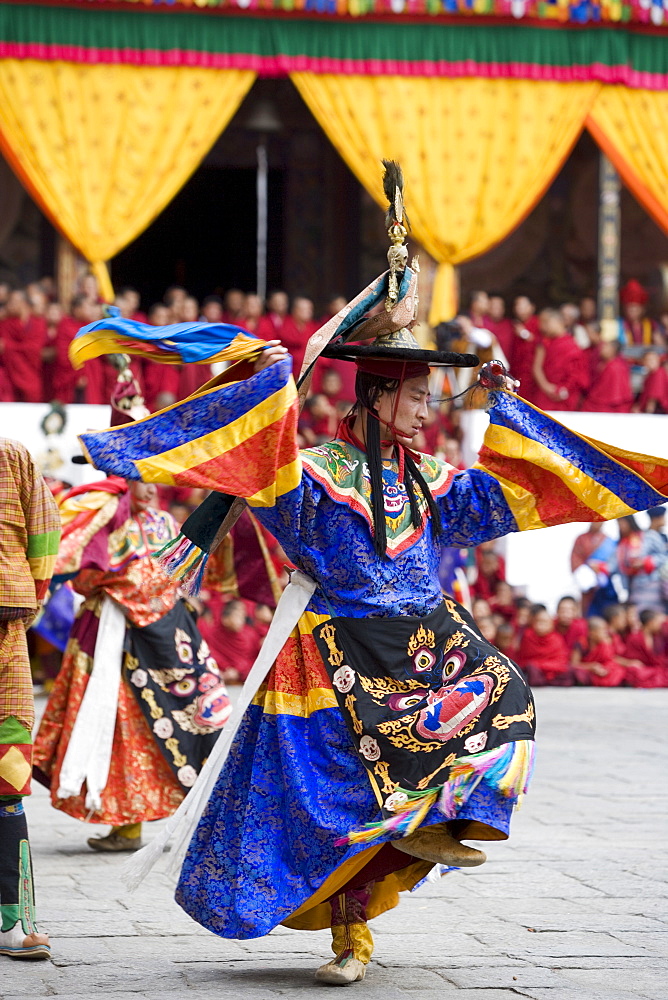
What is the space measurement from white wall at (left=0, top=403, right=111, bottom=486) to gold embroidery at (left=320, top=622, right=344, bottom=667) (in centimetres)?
781

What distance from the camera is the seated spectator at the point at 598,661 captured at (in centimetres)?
1171

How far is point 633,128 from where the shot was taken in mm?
13656

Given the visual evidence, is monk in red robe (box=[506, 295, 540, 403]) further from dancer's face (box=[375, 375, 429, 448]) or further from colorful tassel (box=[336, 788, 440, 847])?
colorful tassel (box=[336, 788, 440, 847])

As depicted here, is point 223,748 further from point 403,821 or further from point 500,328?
point 500,328

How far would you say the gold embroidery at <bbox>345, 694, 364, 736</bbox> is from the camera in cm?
379

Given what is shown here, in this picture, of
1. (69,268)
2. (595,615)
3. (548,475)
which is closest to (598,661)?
(595,615)

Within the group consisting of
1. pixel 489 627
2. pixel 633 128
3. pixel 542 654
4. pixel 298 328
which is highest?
pixel 633 128

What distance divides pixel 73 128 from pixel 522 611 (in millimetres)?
5230

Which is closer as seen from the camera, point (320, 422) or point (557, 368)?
point (320, 422)

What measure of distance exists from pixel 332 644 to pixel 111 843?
7.14ft

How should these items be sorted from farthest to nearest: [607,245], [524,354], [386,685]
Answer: [607,245]
[524,354]
[386,685]

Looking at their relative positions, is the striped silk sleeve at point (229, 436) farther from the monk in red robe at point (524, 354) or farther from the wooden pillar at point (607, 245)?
the wooden pillar at point (607, 245)

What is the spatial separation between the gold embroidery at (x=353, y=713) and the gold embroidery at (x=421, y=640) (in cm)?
18

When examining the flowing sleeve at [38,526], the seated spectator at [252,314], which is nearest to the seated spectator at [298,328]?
the seated spectator at [252,314]
